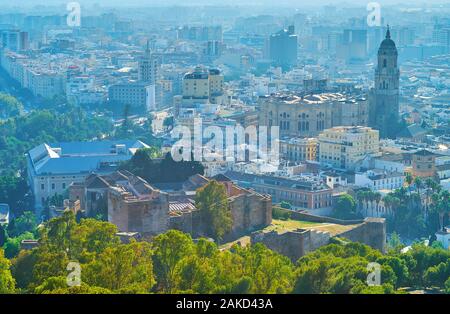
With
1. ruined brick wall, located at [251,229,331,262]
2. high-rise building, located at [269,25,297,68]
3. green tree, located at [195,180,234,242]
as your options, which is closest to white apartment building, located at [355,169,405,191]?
green tree, located at [195,180,234,242]

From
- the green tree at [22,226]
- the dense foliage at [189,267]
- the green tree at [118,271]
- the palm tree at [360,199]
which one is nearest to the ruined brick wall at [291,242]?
the dense foliage at [189,267]

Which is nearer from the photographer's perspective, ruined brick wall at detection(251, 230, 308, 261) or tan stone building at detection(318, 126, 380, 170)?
ruined brick wall at detection(251, 230, 308, 261)

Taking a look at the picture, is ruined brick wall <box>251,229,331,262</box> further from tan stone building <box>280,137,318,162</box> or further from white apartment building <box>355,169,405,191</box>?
tan stone building <box>280,137,318,162</box>

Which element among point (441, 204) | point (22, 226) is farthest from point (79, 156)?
point (441, 204)

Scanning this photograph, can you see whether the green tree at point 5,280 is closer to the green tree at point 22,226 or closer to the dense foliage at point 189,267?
the dense foliage at point 189,267

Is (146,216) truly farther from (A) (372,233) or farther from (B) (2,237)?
(A) (372,233)

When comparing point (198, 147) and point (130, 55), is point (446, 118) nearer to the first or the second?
point (198, 147)
